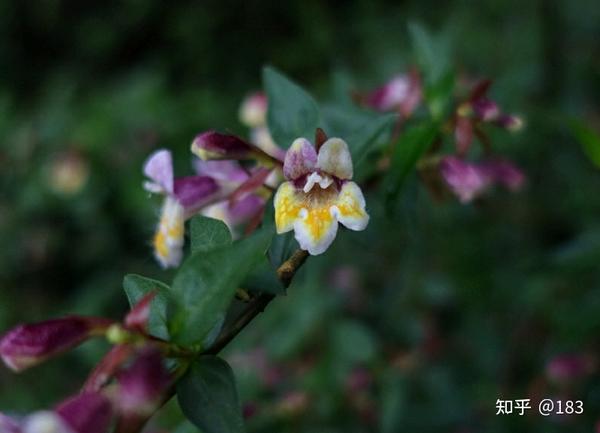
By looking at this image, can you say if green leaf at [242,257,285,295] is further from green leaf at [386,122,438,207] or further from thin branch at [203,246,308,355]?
green leaf at [386,122,438,207]

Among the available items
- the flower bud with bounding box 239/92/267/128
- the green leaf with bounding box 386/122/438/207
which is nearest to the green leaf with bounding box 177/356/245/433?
the green leaf with bounding box 386/122/438/207

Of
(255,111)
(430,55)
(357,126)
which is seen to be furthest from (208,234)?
(255,111)

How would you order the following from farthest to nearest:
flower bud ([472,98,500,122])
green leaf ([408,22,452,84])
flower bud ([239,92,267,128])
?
flower bud ([239,92,267,128]), green leaf ([408,22,452,84]), flower bud ([472,98,500,122])

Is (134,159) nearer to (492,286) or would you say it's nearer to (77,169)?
(77,169)

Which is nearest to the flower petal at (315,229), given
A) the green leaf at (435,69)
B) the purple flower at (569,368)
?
the green leaf at (435,69)

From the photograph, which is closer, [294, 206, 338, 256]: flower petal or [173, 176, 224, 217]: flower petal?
[294, 206, 338, 256]: flower petal

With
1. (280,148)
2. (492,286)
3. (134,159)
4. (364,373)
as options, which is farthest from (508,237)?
(280,148)

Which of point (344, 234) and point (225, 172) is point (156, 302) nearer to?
point (225, 172)
